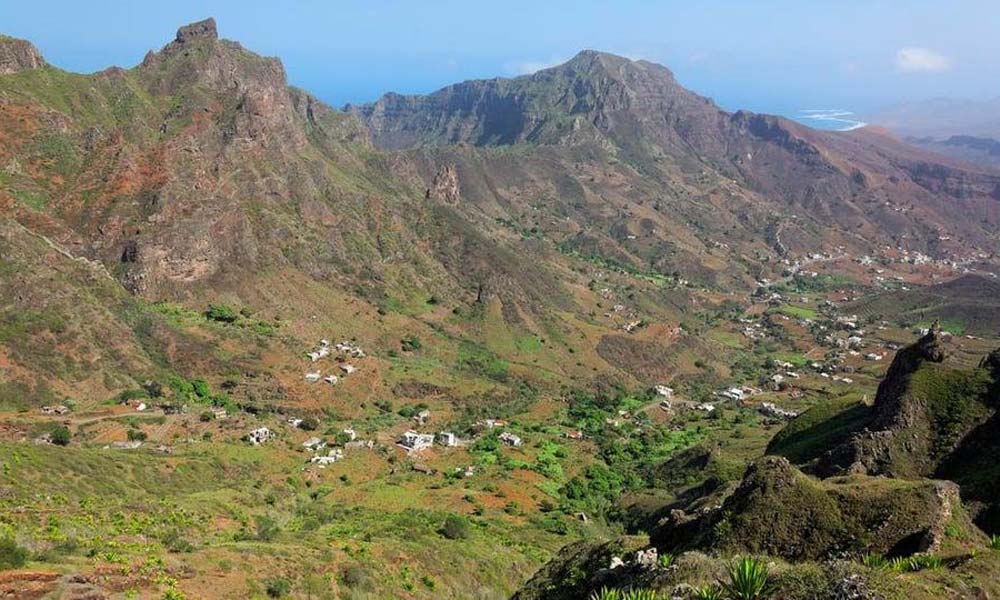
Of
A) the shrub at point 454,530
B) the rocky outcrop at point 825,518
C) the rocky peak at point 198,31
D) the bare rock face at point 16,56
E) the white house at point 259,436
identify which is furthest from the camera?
the rocky peak at point 198,31

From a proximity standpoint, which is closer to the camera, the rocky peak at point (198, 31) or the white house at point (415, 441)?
the white house at point (415, 441)

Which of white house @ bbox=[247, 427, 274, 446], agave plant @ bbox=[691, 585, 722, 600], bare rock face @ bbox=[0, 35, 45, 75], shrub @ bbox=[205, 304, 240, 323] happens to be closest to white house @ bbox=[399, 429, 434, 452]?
white house @ bbox=[247, 427, 274, 446]

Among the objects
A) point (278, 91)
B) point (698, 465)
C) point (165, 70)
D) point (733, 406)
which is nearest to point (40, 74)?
point (165, 70)

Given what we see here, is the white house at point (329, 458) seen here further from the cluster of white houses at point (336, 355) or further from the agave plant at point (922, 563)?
the agave plant at point (922, 563)

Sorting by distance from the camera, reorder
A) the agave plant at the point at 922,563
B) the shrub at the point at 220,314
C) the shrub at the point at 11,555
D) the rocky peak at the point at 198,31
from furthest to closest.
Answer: the rocky peak at the point at 198,31 < the shrub at the point at 220,314 < the shrub at the point at 11,555 < the agave plant at the point at 922,563

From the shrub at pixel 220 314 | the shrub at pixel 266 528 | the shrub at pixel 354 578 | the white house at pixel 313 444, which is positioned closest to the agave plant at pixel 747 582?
the shrub at pixel 354 578

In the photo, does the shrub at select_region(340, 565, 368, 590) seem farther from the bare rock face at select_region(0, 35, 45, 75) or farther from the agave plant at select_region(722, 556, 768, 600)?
the bare rock face at select_region(0, 35, 45, 75)

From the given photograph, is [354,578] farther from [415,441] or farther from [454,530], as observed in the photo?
[415,441]
